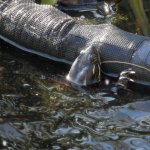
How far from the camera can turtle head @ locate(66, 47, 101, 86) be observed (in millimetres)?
4645

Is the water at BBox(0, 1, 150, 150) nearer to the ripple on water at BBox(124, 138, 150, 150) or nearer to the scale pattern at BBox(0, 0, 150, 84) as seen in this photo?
the ripple on water at BBox(124, 138, 150, 150)

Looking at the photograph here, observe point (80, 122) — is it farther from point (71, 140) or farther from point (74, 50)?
point (74, 50)

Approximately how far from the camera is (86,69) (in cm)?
470

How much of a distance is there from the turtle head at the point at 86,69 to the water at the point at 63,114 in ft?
0.33

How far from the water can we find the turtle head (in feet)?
0.33

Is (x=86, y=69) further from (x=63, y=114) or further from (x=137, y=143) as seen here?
(x=137, y=143)

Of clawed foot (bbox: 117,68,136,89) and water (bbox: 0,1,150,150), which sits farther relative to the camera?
clawed foot (bbox: 117,68,136,89)

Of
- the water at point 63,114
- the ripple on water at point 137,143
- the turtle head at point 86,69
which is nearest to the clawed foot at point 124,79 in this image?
the water at point 63,114

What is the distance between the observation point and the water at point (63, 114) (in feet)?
12.1

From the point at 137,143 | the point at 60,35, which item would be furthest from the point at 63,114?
the point at 60,35

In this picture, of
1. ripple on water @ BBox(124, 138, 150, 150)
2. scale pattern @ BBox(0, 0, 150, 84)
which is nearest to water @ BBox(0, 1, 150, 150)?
ripple on water @ BBox(124, 138, 150, 150)

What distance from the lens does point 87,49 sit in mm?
4844

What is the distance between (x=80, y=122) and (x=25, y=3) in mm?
2224

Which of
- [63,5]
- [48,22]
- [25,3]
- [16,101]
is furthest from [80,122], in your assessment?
[63,5]
